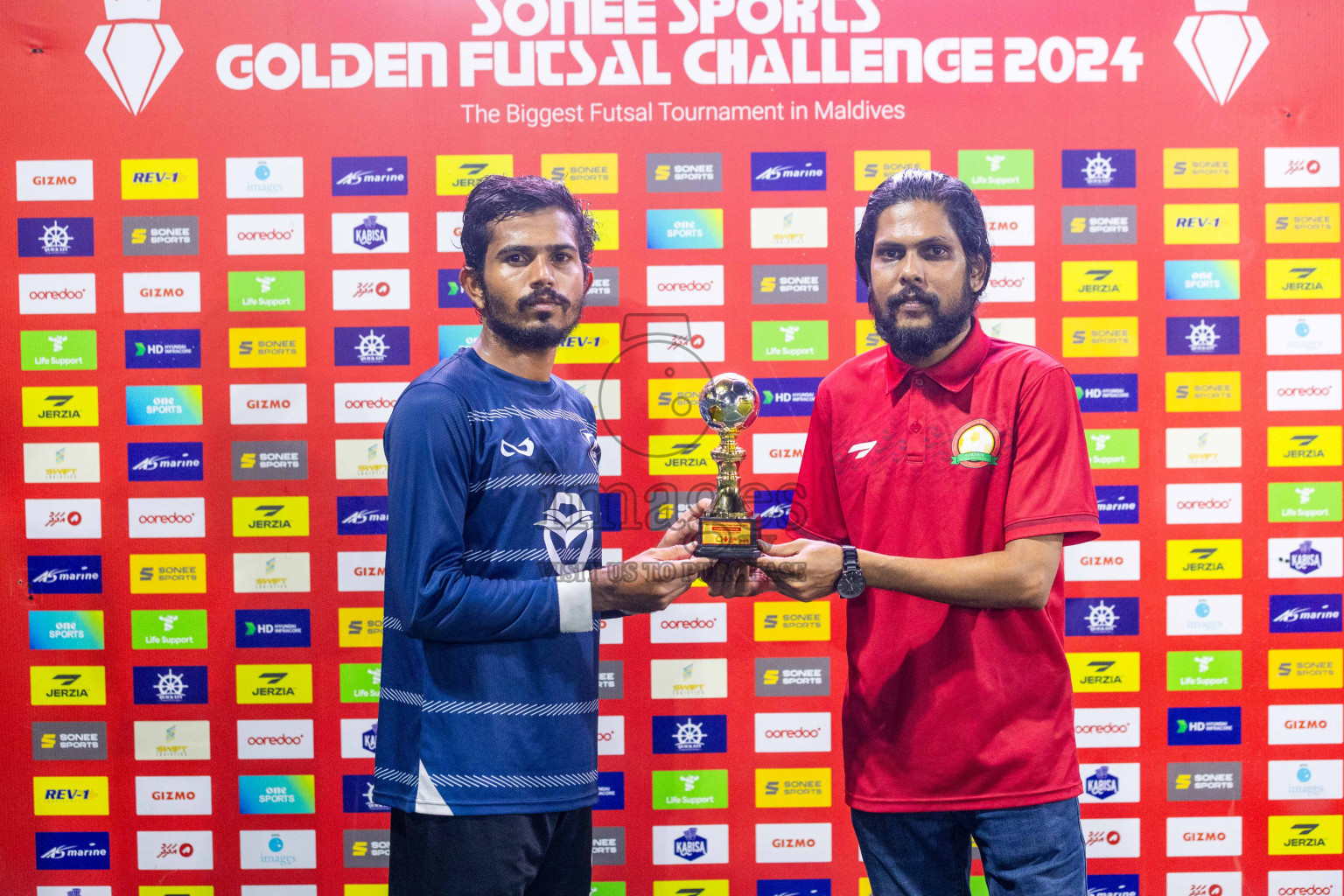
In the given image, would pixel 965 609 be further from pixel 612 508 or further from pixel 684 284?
pixel 684 284

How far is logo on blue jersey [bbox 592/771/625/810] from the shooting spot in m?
3.01

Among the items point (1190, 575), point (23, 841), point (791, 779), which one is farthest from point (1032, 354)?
point (23, 841)

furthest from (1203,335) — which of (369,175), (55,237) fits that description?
(55,237)

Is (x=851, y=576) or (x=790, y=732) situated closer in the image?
(x=851, y=576)

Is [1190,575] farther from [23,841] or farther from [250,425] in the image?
[23,841]

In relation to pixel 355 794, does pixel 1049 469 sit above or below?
above

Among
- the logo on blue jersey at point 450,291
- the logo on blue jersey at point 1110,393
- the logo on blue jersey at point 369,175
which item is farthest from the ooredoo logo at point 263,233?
the logo on blue jersey at point 1110,393

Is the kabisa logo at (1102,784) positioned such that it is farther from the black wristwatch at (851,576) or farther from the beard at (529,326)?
the beard at (529,326)

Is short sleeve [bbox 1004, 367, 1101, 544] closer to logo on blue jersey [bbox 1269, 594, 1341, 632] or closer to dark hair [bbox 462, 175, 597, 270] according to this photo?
dark hair [bbox 462, 175, 597, 270]

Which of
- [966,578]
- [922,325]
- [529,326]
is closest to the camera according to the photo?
[966,578]

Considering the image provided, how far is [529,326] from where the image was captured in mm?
2129

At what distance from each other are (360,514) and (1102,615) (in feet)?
8.78

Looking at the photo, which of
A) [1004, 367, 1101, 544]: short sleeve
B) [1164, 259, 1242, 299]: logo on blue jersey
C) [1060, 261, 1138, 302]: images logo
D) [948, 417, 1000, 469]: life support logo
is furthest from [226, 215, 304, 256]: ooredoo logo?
[1164, 259, 1242, 299]: logo on blue jersey

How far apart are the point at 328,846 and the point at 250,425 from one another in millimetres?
1541
